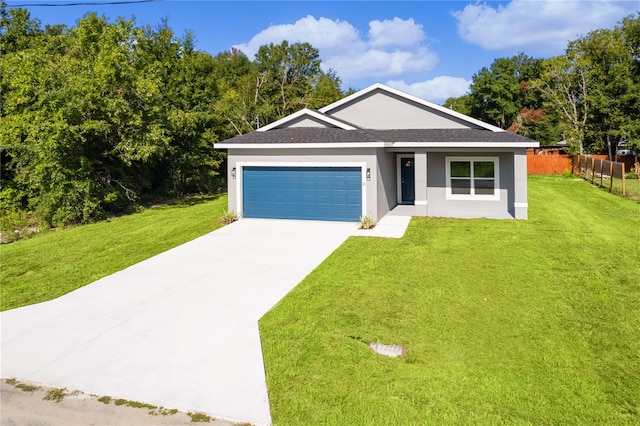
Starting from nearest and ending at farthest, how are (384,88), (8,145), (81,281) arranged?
(81,281)
(8,145)
(384,88)

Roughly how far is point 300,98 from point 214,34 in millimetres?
16368

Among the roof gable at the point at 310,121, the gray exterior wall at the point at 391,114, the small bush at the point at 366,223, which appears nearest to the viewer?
the small bush at the point at 366,223

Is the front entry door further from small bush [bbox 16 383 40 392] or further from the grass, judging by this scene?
small bush [bbox 16 383 40 392]

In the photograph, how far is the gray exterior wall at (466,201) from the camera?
1525cm

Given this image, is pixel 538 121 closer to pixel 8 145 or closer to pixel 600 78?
pixel 600 78

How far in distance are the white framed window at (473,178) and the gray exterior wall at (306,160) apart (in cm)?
348

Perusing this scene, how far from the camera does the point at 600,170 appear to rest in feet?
80.4

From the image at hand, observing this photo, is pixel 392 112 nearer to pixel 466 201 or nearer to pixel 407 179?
pixel 407 179

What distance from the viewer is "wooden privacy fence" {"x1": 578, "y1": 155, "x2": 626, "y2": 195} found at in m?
21.6

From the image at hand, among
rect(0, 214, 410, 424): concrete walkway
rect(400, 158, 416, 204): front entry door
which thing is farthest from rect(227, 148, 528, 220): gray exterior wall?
rect(0, 214, 410, 424): concrete walkway

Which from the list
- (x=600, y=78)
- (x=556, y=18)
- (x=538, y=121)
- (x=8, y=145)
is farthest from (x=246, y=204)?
(x=538, y=121)

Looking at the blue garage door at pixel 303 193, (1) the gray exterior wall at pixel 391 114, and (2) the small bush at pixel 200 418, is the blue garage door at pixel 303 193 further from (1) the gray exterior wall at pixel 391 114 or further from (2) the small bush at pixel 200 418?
(2) the small bush at pixel 200 418

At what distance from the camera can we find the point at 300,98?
38750 millimetres

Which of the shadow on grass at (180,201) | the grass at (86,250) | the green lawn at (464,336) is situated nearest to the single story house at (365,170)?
the grass at (86,250)
